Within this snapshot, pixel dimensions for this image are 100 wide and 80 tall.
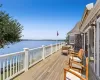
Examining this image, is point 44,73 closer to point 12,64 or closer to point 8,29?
point 12,64

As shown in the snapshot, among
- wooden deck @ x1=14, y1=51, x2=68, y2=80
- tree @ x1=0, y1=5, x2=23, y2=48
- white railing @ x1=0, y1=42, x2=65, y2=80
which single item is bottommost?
wooden deck @ x1=14, y1=51, x2=68, y2=80

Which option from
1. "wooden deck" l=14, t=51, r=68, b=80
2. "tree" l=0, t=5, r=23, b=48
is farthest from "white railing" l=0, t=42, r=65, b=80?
"tree" l=0, t=5, r=23, b=48

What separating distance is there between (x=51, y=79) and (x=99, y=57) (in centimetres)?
191

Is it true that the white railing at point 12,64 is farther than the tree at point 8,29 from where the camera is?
No

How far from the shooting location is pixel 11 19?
1584 cm

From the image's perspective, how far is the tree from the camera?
14.0m

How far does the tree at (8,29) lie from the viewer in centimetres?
1401

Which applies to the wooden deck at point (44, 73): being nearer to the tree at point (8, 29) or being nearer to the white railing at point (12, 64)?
the white railing at point (12, 64)

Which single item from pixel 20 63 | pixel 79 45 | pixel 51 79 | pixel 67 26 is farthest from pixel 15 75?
pixel 67 26

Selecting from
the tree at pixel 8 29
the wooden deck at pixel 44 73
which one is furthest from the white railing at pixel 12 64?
the tree at pixel 8 29

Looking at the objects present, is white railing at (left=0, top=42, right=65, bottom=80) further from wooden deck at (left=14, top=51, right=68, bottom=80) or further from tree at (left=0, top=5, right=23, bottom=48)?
tree at (left=0, top=5, right=23, bottom=48)

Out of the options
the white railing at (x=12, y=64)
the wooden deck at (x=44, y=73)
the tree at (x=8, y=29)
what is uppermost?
the tree at (x=8, y=29)

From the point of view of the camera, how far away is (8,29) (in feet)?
47.0

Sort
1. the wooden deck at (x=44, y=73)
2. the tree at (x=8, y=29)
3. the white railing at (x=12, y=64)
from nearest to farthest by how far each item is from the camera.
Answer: the white railing at (x=12, y=64) → the wooden deck at (x=44, y=73) → the tree at (x=8, y=29)
